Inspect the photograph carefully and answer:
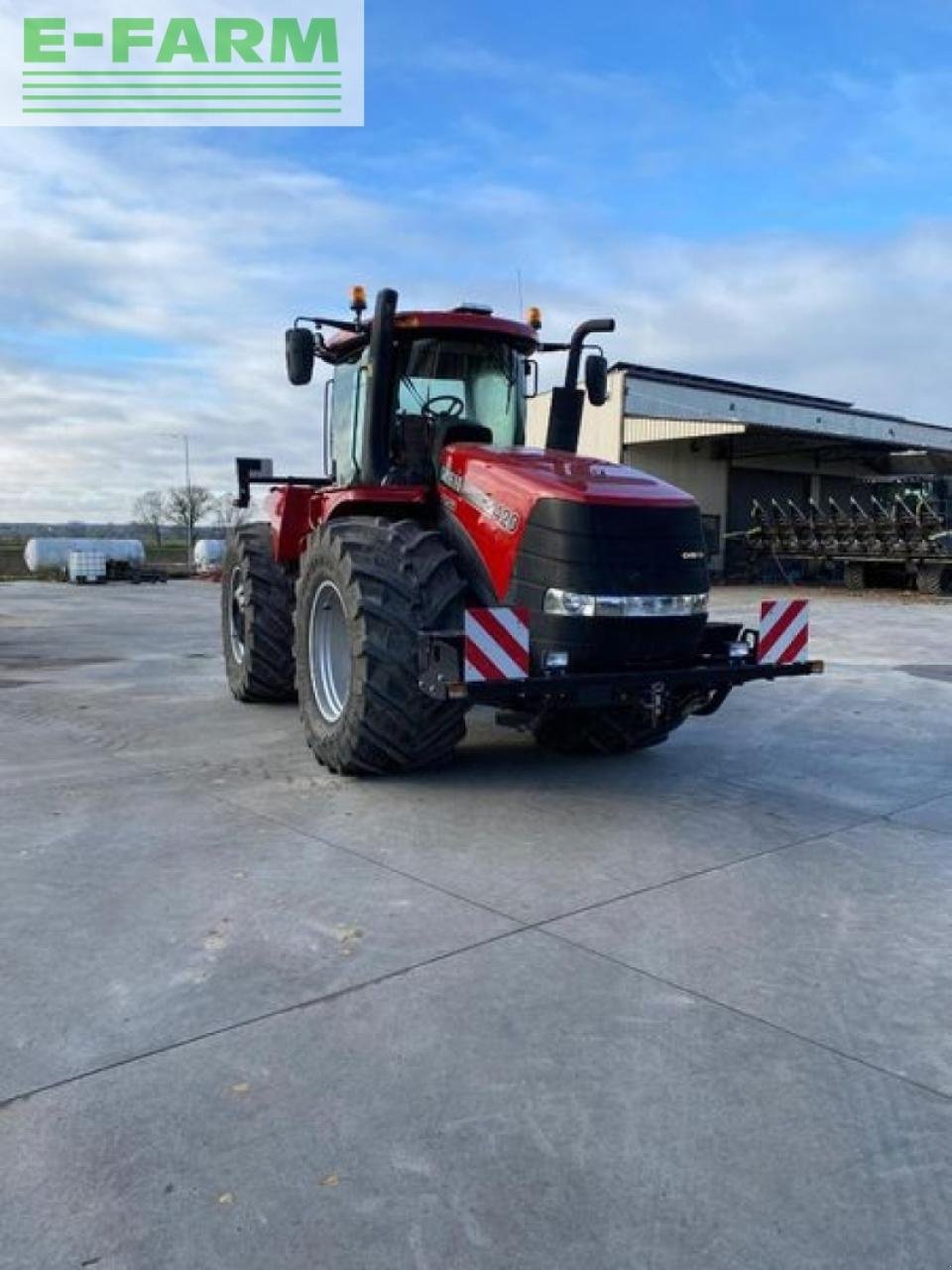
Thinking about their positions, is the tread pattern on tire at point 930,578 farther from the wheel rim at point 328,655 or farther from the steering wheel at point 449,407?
the wheel rim at point 328,655

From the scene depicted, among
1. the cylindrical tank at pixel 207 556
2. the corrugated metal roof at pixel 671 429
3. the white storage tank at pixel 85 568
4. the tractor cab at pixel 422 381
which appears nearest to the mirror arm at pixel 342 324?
the tractor cab at pixel 422 381

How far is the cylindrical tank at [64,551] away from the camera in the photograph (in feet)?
140

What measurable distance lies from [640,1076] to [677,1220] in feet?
2.13

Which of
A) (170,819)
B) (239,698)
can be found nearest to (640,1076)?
(170,819)

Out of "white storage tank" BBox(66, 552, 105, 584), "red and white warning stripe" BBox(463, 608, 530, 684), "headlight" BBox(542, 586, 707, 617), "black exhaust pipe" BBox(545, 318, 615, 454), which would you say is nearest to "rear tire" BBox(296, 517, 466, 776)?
"red and white warning stripe" BBox(463, 608, 530, 684)

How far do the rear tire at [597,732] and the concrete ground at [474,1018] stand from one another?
0.34 m

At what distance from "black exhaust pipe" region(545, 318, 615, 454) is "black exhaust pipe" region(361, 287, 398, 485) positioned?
1352 mm

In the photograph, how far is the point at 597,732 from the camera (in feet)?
24.1

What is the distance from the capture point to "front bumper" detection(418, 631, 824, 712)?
564cm

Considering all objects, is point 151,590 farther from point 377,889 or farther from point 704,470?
point 377,889

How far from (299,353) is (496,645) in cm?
275

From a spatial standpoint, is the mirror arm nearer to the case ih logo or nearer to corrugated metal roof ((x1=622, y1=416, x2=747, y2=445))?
the case ih logo

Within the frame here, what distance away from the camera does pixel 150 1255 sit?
7.89 ft

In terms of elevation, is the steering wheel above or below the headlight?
above
